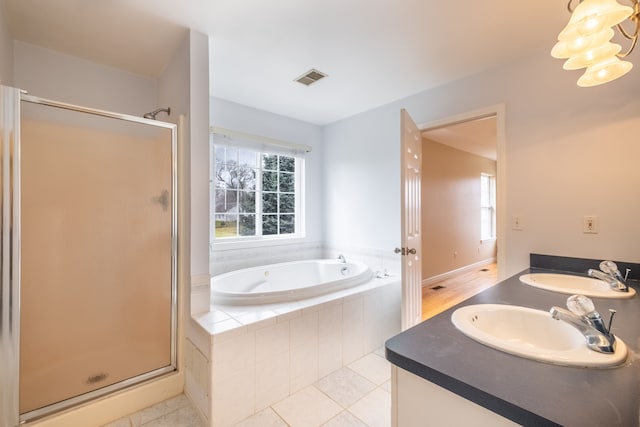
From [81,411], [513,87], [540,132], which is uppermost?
[513,87]

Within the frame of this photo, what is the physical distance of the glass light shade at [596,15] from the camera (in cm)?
93

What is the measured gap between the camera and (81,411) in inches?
60.4

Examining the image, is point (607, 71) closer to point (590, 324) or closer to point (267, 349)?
point (590, 324)

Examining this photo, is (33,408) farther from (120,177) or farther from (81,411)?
(120,177)

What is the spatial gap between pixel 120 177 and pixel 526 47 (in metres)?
2.82

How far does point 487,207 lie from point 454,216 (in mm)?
1631

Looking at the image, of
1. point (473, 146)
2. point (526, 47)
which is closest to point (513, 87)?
point (526, 47)

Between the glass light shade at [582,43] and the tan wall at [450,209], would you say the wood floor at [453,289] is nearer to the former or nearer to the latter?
the tan wall at [450,209]

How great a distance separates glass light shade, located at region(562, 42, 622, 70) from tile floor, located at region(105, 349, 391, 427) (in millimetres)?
2009

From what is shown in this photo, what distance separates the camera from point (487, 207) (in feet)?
19.7

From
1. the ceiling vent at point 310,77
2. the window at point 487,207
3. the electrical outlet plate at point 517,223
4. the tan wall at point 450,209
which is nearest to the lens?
the electrical outlet plate at point 517,223

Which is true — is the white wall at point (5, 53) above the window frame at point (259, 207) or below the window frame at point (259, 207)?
above

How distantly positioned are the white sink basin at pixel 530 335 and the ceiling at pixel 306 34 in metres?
1.60

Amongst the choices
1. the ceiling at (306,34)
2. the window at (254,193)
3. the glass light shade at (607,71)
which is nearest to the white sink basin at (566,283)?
the glass light shade at (607,71)
